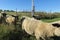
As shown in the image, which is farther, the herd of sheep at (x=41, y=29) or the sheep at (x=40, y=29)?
the sheep at (x=40, y=29)

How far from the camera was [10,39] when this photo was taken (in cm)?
1211

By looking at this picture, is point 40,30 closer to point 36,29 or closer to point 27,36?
point 36,29

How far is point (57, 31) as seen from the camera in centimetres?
1040

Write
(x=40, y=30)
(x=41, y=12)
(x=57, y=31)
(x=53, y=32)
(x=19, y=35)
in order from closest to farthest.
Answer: (x=57, y=31) → (x=53, y=32) → (x=40, y=30) → (x=19, y=35) → (x=41, y=12)

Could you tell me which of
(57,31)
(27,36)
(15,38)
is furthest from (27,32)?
(57,31)

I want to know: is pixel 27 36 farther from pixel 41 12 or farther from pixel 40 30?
pixel 41 12

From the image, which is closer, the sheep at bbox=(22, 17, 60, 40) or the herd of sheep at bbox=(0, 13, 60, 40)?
the herd of sheep at bbox=(0, 13, 60, 40)

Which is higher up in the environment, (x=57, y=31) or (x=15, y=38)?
(x=57, y=31)

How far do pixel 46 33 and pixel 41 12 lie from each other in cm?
1883

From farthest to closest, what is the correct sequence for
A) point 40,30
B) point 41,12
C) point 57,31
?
point 41,12
point 40,30
point 57,31

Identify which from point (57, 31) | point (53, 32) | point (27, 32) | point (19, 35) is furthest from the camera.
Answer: point (27, 32)

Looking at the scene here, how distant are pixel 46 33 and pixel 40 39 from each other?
1.90 feet

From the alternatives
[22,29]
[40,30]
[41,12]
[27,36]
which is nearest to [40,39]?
[40,30]

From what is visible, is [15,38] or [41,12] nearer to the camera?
[15,38]
